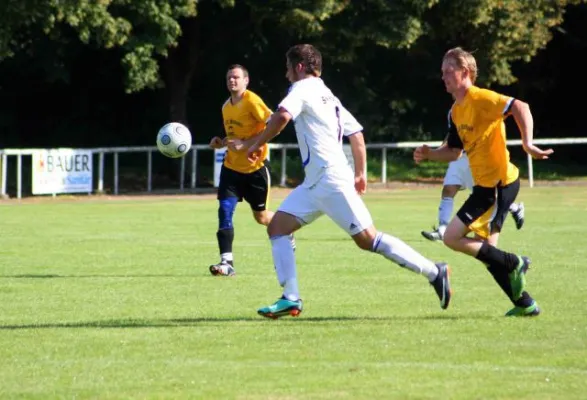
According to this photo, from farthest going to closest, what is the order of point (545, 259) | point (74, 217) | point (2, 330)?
point (74, 217)
point (545, 259)
point (2, 330)

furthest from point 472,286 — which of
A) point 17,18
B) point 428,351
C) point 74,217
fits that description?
point 17,18

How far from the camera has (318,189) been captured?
9.76 meters

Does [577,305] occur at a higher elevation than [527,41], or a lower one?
lower

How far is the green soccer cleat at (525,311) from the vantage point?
386 inches

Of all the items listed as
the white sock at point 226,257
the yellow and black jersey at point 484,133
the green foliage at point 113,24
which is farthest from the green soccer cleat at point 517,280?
the green foliage at point 113,24

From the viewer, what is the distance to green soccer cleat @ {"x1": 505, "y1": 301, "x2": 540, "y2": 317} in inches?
386

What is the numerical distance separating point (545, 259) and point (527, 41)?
864 inches

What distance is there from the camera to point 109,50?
36719 mm

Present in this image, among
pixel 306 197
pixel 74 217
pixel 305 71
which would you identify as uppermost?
pixel 305 71

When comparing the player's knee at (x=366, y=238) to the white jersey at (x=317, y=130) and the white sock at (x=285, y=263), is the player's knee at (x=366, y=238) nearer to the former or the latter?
the white jersey at (x=317, y=130)

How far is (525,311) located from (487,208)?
830 millimetres

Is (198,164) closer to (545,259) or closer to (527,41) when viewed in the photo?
(527,41)

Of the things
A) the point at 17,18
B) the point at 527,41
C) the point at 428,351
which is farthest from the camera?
the point at 527,41

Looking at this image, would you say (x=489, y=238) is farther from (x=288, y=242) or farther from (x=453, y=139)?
(x=288, y=242)
